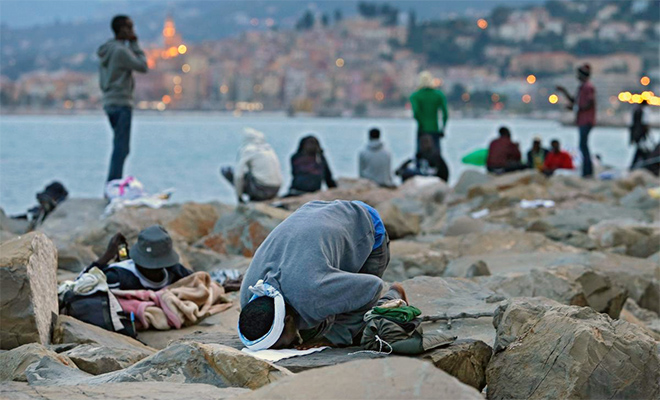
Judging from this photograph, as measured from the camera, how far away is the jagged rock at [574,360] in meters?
3.61

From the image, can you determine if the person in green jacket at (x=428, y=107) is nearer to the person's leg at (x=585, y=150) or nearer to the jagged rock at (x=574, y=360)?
the person's leg at (x=585, y=150)

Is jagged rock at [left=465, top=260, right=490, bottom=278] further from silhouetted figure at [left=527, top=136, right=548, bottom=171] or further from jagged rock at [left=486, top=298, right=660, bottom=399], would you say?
silhouetted figure at [left=527, top=136, right=548, bottom=171]

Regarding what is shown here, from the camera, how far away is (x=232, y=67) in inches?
4486

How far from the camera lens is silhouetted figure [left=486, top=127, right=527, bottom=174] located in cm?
1571

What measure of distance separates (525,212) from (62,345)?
21.3 ft

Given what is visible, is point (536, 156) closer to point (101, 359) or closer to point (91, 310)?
point (91, 310)

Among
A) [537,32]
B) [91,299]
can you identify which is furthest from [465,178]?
[537,32]

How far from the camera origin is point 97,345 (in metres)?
4.52

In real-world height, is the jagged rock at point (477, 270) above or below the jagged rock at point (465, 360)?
below

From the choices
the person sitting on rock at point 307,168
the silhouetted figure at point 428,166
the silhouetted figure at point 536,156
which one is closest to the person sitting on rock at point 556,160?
the silhouetted figure at point 536,156

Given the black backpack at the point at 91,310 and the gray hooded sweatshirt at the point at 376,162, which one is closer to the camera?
the black backpack at the point at 91,310

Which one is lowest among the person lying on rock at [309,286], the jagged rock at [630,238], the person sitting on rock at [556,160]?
the person sitting on rock at [556,160]

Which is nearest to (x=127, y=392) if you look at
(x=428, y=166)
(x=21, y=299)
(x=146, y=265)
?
(x=21, y=299)

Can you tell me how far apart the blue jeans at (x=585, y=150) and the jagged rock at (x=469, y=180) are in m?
1.65
